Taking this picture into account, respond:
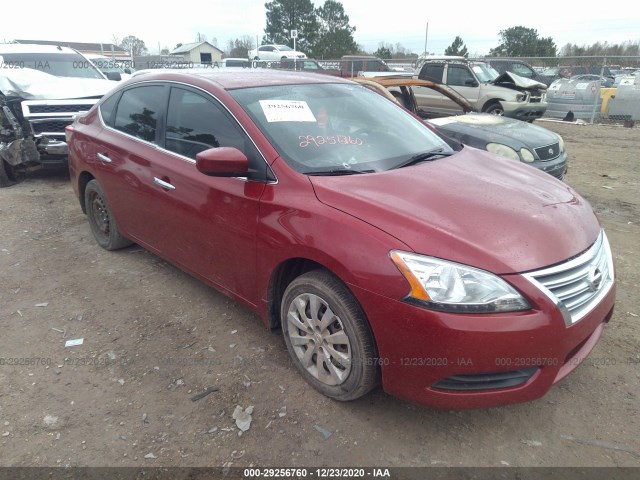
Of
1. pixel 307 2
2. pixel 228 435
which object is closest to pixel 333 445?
pixel 228 435

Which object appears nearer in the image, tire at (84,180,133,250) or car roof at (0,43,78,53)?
tire at (84,180,133,250)

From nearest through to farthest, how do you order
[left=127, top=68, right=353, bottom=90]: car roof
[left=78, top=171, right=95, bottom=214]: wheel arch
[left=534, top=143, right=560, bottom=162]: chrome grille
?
1. [left=127, top=68, right=353, bottom=90]: car roof
2. [left=78, top=171, right=95, bottom=214]: wheel arch
3. [left=534, top=143, right=560, bottom=162]: chrome grille

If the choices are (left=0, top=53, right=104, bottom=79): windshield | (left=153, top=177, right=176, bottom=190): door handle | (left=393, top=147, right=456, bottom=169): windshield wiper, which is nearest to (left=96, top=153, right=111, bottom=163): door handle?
(left=153, top=177, right=176, bottom=190): door handle

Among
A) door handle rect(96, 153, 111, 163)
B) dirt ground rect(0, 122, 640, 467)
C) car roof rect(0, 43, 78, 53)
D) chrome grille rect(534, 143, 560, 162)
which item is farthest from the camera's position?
car roof rect(0, 43, 78, 53)

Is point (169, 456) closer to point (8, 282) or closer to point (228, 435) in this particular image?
point (228, 435)

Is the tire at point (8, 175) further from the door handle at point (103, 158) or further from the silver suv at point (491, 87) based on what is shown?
the silver suv at point (491, 87)

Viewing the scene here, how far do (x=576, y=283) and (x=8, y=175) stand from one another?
778cm

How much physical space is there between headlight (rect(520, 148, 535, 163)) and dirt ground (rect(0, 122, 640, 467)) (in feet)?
6.07

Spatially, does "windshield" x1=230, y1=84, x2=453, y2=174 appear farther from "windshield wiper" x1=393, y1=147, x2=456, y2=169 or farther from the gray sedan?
the gray sedan

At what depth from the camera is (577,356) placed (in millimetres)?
2324

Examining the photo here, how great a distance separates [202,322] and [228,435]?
1.16 metres

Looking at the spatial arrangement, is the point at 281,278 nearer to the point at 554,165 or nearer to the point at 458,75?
the point at 554,165

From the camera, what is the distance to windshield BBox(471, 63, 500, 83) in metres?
12.7

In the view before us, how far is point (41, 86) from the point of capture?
7.35 meters
